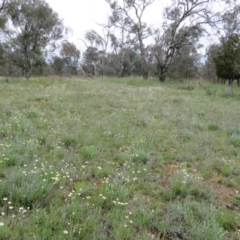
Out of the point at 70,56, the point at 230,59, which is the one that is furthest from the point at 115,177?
the point at 70,56

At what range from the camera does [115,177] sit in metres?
3.96

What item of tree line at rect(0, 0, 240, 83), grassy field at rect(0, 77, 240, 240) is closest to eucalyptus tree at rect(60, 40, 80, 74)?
tree line at rect(0, 0, 240, 83)

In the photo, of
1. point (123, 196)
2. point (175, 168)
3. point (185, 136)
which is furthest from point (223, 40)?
point (123, 196)

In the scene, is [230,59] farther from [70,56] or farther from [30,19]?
[70,56]

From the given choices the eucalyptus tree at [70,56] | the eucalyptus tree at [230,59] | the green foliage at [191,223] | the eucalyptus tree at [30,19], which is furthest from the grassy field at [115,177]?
the eucalyptus tree at [70,56]

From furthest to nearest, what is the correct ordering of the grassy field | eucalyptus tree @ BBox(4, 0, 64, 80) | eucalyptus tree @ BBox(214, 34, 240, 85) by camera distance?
eucalyptus tree @ BBox(214, 34, 240, 85)
eucalyptus tree @ BBox(4, 0, 64, 80)
the grassy field

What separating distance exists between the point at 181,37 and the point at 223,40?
442 centimetres

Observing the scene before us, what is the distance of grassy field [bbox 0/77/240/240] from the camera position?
2.80 metres

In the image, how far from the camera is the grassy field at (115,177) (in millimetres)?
2797

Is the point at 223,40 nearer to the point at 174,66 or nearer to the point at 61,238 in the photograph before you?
the point at 174,66

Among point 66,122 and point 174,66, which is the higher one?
point 174,66

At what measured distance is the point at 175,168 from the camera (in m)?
4.77

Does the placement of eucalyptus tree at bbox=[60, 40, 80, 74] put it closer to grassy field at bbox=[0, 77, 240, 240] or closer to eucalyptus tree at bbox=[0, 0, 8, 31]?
eucalyptus tree at bbox=[0, 0, 8, 31]

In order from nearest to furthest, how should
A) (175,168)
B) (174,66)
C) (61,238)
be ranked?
(61,238)
(175,168)
(174,66)
